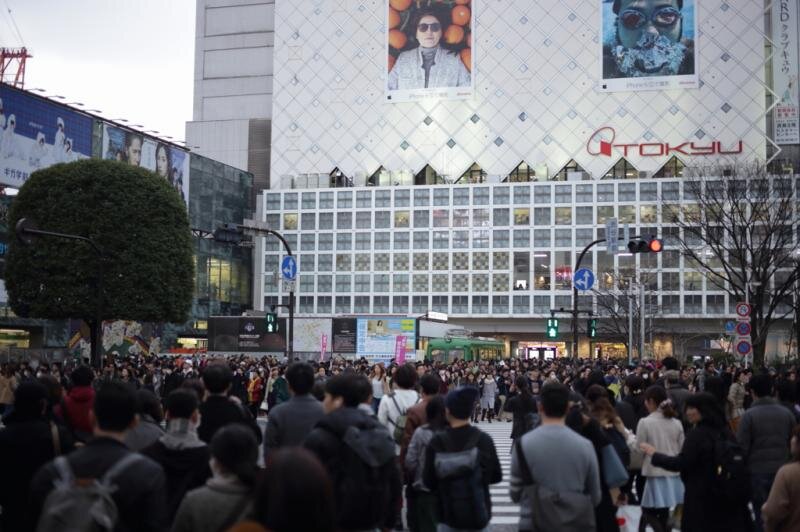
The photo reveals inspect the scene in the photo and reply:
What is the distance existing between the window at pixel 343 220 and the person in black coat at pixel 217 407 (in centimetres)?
8441

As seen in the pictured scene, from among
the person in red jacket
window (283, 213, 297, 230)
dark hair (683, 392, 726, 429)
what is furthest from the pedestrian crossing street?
window (283, 213, 297, 230)

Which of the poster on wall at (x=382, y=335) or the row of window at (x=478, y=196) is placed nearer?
the poster on wall at (x=382, y=335)

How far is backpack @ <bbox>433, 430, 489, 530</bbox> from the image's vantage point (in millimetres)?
6594

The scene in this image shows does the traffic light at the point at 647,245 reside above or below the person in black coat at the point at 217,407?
above

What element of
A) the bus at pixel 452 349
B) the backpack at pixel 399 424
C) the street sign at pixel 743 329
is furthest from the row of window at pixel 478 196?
the backpack at pixel 399 424

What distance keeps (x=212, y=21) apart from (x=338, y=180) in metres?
28.7

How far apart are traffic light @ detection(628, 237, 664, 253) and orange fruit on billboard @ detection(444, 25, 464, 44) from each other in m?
72.6

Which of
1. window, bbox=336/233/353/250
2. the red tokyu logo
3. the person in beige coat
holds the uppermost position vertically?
the red tokyu logo

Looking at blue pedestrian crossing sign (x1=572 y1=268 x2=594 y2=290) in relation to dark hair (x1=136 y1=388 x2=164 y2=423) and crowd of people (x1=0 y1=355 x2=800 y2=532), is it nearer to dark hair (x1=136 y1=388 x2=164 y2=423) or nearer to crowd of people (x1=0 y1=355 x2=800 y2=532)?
crowd of people (x1=0 y1=355 x2=800 y2=532)

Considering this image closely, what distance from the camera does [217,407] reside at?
7617mm

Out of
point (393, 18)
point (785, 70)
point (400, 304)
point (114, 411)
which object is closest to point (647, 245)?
point (114, 411)

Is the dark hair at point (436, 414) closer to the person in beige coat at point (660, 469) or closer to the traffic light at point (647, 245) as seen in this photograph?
the person in beige coat at point (660, 469)

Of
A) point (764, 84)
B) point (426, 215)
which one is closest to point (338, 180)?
point (426, 215)

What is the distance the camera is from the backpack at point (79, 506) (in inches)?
185
